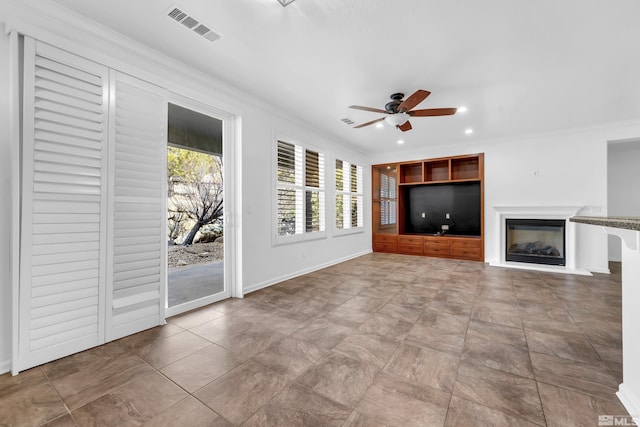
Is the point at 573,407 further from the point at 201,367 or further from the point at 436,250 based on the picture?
the point at 436,250

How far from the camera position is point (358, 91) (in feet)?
11.4

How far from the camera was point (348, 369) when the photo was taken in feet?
6.31

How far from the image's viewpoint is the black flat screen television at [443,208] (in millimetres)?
6309

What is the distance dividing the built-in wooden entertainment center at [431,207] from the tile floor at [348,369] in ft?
9.52

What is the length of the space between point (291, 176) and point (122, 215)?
257 centimetres

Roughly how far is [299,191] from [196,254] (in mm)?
1975

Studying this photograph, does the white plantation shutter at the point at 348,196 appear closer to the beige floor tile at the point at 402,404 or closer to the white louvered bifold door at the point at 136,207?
the white louvered bifold door at the point at 136,207

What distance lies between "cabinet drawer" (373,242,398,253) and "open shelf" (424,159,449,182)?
1.90 meters

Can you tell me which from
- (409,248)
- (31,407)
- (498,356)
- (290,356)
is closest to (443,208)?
(409,248)

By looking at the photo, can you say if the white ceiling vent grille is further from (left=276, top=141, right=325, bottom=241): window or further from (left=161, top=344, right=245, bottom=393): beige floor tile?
(left=161, top=344, right=245, bottom=393): beige floor tile

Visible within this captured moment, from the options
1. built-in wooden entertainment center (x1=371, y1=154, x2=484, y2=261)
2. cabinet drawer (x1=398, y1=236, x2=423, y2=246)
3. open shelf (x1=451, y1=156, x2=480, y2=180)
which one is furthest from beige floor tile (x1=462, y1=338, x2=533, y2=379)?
open shelf (x1=451, y1=156, x2=480, y2=180)

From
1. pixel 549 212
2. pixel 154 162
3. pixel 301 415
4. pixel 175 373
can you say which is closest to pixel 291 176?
pixel 154 162

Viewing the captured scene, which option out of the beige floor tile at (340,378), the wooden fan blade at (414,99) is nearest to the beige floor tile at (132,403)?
the beige floor tile at (340,378)

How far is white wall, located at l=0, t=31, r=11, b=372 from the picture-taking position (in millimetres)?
1888
